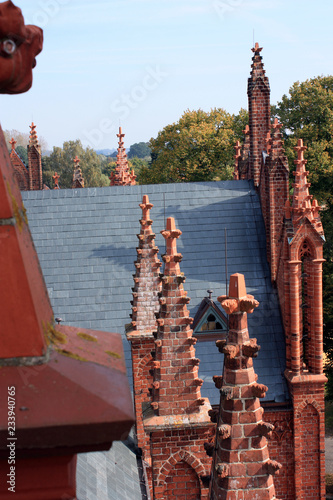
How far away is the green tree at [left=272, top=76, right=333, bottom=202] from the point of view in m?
32.2

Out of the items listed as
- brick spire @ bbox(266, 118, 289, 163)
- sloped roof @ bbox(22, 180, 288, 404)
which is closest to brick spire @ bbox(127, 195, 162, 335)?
sloped roof @ bbox(22, 180, 288, 404)

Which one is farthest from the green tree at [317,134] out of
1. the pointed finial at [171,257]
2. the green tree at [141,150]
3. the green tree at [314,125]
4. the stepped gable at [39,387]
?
the green tree at [141,150]

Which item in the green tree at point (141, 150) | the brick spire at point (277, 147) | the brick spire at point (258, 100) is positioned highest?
the green tree at point (141, 150)

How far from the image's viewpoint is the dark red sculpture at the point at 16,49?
2.61 m

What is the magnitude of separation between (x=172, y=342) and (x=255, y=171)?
567 inches

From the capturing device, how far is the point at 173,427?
10.7 m

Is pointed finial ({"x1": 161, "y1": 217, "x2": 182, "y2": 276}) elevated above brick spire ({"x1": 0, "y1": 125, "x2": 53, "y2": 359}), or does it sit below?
above

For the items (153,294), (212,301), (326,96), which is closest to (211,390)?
(212,301)

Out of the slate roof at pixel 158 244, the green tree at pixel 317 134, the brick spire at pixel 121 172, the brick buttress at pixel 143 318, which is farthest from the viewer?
A: the brick spire at pixel 121 172

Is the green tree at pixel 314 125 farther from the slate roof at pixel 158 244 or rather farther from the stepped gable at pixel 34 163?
the stepped gable at pixel 34 163

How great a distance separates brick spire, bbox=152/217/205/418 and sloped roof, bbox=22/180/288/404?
28.8 feet

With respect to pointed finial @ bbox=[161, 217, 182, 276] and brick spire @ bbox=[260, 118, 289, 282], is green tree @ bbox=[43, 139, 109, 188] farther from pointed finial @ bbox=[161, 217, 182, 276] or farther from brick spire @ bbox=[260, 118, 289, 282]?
pointed finial @ bbox=[161, 217, 182, 276]

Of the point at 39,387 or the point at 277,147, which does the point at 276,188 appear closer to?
the point at 277,147

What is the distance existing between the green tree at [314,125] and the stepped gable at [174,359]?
2243 cm
